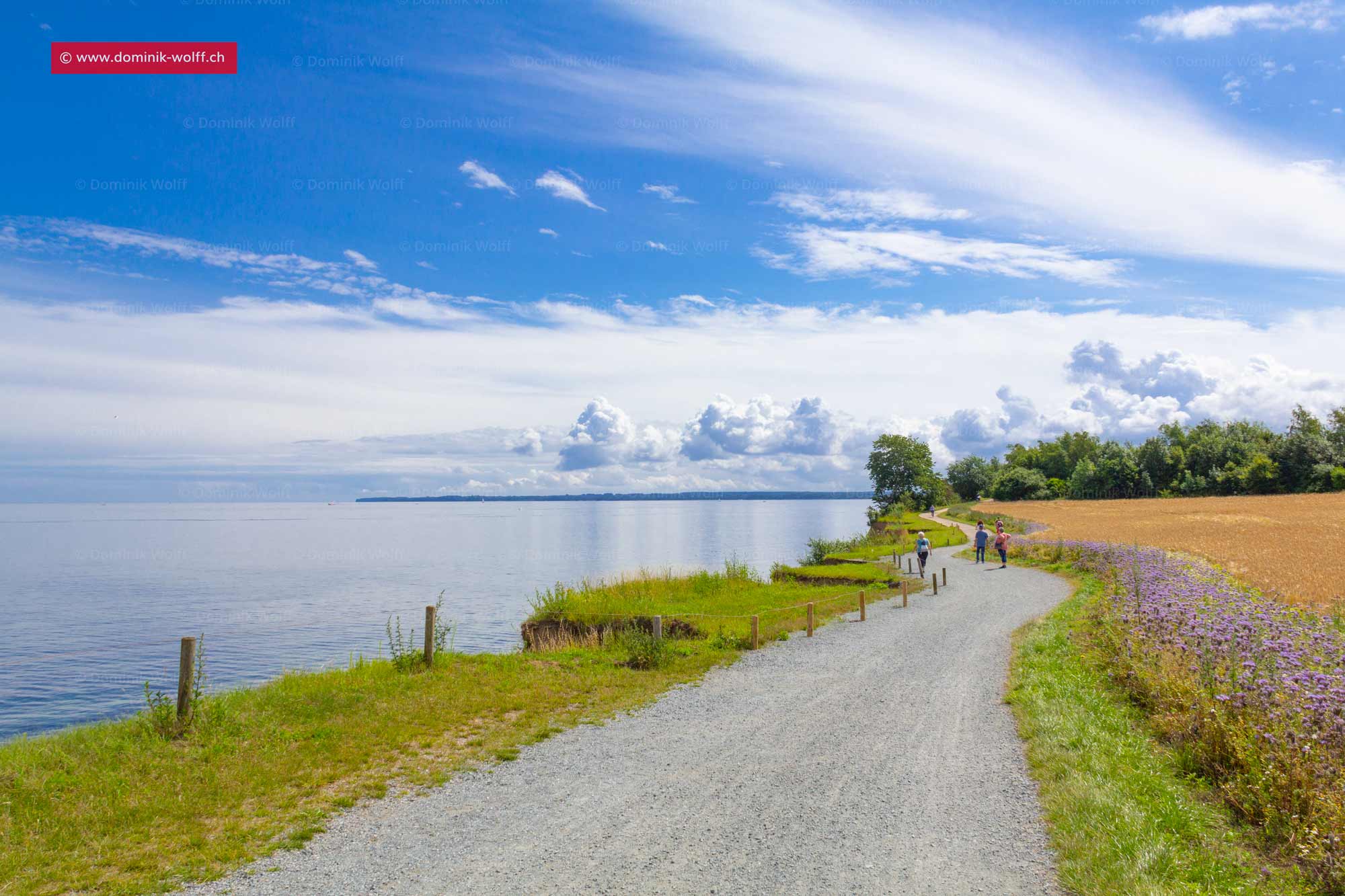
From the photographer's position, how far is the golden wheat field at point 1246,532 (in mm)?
23219

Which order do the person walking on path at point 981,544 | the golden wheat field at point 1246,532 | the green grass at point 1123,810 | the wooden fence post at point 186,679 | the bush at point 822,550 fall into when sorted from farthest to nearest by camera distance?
the bush at point 822,550 → the person walking on path at point 981,544 → the golden wheat field at point 1246,532 → the wooden fence post at point 186,679 → the green grass at point 1123,810

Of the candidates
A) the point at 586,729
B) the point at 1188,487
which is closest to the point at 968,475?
the point at 1188,487

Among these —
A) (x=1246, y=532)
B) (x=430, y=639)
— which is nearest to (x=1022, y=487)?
(x=1246, y=532)

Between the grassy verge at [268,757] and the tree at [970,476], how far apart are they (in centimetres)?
14587

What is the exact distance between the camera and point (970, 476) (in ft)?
503

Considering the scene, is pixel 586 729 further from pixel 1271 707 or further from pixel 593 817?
pixel 1271 707

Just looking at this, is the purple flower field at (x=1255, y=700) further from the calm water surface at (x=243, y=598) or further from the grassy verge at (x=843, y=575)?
the grassy verge at (x=843, y=575)

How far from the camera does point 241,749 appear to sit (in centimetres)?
1046

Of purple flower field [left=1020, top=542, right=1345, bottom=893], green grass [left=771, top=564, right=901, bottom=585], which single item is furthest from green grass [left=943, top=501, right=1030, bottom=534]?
purple flower field [left=1020, top=542, right=1345, bottom=893]

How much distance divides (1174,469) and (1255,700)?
13347cm

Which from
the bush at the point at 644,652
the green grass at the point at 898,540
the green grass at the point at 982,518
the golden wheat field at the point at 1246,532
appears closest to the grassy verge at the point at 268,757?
the bush at the point at 644,652

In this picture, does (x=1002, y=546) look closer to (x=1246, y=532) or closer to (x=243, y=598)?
(x=1246, y=532)

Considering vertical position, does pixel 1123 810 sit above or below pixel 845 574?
above

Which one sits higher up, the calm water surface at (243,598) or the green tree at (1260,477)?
the green tree at (1260,477)
